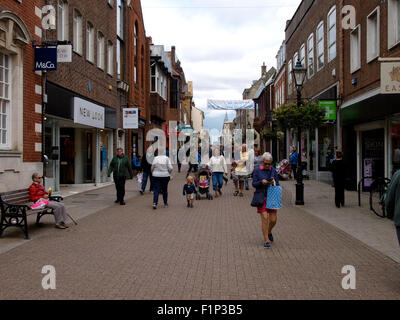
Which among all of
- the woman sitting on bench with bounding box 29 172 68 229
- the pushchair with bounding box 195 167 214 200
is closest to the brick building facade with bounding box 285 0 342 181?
the pushchair with bounding box 195 167 214 200

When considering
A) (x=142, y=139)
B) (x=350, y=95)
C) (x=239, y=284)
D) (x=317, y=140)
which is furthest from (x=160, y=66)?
(x=239, y=284)

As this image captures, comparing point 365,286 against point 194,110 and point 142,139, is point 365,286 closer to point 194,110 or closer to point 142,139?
point 142,139

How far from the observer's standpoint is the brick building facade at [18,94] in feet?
34.2

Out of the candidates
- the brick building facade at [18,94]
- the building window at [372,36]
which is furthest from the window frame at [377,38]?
the brick building facade at [18,94]

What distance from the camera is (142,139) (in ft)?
96.5

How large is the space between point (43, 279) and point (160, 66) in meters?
31.4

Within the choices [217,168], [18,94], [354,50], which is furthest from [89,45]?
[354,50]

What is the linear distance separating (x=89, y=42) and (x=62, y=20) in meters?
3.16

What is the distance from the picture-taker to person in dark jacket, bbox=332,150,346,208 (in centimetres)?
1223

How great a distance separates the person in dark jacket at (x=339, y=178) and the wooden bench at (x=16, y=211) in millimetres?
7623

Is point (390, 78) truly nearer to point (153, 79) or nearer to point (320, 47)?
point (320, 47)

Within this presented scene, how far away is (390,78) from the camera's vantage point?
29.7 ft

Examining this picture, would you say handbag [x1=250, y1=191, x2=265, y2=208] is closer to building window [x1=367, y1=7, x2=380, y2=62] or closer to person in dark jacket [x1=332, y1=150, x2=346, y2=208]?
person in dark jacket [x1=332, y1=150, x2=346, y2=208]

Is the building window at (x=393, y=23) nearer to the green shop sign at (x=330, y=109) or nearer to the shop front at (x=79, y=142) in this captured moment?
the green shop sign at (x=330, y=109)
